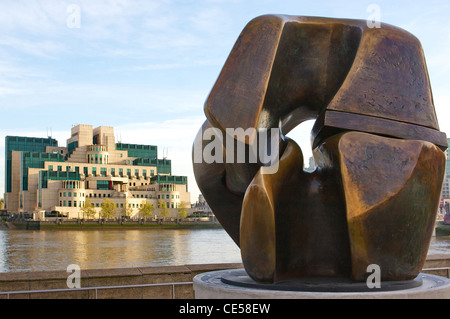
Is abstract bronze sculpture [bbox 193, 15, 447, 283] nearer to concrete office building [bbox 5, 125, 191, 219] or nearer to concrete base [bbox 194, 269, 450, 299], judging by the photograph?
concrete base [bbox 194, 269, 450, 299]

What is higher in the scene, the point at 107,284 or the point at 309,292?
the point at 309,292

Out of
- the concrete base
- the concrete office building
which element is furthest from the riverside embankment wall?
the concrete office building

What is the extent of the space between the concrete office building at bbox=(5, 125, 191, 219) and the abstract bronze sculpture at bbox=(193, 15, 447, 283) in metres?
99.0

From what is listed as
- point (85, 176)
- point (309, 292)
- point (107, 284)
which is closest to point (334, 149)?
point (309, 292)

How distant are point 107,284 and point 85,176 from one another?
10805 centimetres

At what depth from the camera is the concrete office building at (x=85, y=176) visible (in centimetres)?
10438

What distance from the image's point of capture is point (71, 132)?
130m

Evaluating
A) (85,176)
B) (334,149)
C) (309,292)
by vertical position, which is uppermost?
(85,176)

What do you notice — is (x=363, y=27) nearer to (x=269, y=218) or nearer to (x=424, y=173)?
(x=424, y=173)

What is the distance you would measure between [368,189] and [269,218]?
3.94 ft

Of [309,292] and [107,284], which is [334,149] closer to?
[309,292]

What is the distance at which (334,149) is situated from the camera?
21.7 ft

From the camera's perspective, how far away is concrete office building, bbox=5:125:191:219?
10438 centimetres
